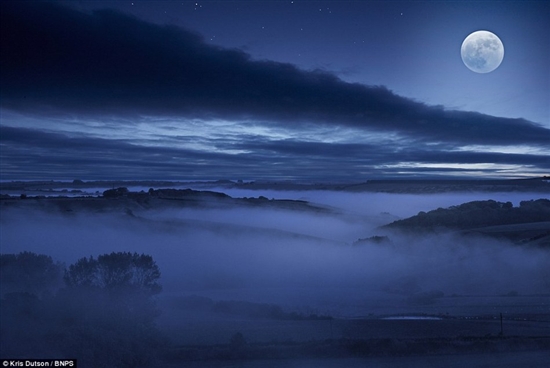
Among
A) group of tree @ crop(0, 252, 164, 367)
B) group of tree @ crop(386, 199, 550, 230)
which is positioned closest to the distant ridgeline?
group of tree @ crop(386, 199, 550, 230)

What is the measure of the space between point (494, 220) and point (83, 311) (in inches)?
1231

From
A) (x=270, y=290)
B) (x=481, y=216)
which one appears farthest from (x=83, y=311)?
(x=481, y=216)

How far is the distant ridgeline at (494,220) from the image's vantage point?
101 feet

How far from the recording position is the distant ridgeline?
101ft

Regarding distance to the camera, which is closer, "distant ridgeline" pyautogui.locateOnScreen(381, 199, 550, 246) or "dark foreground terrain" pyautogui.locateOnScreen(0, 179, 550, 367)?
"dark foreground terrain" pyautogui.locateOnScreen(0, 179, 550, 367)

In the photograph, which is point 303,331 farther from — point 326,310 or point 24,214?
point 24,214

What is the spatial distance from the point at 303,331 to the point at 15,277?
888 cm

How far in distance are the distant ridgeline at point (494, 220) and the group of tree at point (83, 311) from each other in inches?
1026

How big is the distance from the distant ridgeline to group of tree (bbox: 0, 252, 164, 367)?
85.5 ft

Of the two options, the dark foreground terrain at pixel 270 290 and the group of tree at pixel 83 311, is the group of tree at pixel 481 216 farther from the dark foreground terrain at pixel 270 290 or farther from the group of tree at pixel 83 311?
the group of tree at pixel 83 311

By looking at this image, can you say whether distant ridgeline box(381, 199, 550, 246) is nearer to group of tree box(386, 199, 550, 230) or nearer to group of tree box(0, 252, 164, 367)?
group of tree box(386, 199, 550, 230)

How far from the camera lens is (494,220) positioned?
3391 cm

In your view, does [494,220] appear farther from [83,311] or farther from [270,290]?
[83,311]

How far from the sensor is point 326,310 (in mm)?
18438
